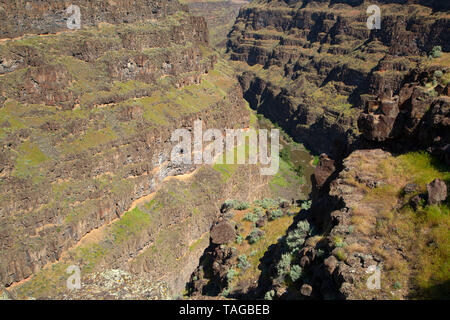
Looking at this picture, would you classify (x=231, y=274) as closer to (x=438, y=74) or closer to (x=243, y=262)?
(x=243, y=262)

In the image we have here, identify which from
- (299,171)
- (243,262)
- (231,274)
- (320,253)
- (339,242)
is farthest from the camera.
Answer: (299,171)

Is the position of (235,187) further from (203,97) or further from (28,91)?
(28,91)

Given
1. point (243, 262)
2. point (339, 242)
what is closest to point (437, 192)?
point (339, 242)

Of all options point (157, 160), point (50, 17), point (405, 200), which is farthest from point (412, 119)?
point (50, 17)

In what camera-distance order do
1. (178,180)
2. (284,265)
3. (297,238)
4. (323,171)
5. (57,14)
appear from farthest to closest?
1. (178,180)
2. (57,14)
3. (323,171)
4. (297,238)
5. (284,265)

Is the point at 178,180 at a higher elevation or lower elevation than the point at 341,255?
lower

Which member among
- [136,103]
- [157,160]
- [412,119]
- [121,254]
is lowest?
[121,254]

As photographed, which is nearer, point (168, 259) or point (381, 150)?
point (381, 150)
